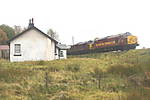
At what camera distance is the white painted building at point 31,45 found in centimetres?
2880

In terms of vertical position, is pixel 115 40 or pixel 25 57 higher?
pixel 115 40

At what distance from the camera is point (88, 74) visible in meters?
16.2

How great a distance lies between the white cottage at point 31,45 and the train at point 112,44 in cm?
1578

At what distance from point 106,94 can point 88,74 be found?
14.6 ft

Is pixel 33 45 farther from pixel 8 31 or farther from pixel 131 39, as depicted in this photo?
pixel 8 31

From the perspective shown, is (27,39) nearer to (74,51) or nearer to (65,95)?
(65,95)

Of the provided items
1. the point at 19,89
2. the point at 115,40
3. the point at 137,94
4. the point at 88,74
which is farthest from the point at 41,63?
the point at 115,40

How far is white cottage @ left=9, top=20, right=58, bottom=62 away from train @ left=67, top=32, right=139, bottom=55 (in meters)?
15.8

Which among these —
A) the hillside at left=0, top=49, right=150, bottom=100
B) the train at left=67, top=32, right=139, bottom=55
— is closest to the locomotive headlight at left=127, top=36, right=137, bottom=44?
the train at left=67, top=32, right=139, bottom=55

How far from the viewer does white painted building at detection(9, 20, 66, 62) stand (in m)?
28.8

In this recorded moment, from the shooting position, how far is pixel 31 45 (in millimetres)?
28922

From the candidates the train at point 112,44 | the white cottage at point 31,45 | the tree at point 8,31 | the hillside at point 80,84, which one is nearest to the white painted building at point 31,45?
the white cottage at point 31,45

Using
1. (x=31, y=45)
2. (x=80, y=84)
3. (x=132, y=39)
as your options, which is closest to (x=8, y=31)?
(x=132, y=39)

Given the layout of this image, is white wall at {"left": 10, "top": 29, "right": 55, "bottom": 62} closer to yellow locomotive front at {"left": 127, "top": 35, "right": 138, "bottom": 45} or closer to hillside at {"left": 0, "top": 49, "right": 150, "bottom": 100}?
hillside at {"left": 0, "top": 49, "right": 150, "bottom": 100}
